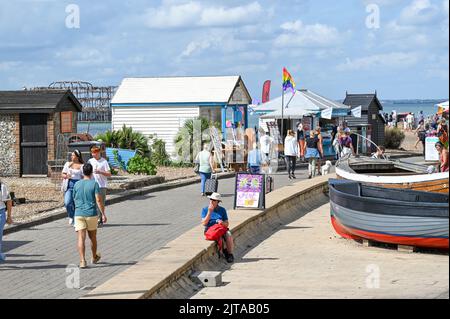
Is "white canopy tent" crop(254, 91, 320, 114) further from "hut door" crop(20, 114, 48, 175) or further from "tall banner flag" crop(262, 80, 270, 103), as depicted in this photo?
"tall banner flag" crop(262, 80, 270, 103)

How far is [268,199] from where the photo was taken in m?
20.8

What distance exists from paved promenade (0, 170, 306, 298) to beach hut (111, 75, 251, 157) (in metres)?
14.8

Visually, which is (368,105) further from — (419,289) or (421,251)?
(419,289)

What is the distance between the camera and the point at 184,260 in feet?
41.8

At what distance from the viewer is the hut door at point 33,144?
27531 millimetres

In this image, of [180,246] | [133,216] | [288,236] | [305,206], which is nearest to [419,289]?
[180,246]

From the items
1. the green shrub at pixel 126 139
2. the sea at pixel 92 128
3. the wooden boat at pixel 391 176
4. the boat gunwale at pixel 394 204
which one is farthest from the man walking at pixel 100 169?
the sea at pixel 92 128

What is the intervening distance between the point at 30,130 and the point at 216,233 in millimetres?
14812

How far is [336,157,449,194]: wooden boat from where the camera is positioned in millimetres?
18016

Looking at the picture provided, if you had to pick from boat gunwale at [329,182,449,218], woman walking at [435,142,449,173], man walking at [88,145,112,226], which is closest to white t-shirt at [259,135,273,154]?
woman walking at [435,142,449,173]

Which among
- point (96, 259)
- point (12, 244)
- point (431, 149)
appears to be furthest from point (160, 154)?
point (96, 259)

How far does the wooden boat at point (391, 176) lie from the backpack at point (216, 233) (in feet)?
16.9

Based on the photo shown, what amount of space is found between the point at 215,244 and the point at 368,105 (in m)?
32.7
